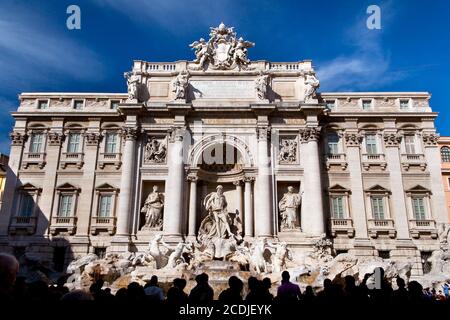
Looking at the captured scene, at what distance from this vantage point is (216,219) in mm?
24312

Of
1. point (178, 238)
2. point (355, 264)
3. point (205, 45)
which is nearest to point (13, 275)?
point (355, 264)

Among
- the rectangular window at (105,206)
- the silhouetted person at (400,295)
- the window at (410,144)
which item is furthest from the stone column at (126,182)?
the window at (410,144)

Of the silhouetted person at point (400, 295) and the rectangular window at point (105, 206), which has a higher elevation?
the rectangular window at point (105, 206)

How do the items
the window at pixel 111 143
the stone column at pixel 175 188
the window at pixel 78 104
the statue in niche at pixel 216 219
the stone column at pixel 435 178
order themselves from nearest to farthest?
the statue in niche at pixel 216 219 → the stone column at pixel 175 188 → the stone column at pixel 435 178 → the window at pixel 111 143 → the window at pixel 78 104

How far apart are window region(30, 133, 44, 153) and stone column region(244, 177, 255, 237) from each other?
15.5 meters

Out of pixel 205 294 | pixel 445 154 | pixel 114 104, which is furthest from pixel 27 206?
pixel 445 154

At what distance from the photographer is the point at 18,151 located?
27.6 meters

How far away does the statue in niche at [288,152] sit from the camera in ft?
87.2

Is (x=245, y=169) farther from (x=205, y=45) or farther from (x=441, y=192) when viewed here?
(x=441, y=192)

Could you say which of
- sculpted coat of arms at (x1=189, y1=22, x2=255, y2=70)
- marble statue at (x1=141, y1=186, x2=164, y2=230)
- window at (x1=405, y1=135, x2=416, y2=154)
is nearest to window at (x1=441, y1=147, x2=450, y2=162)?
window at (x1=405, y1=135, x2=416, y2=154)

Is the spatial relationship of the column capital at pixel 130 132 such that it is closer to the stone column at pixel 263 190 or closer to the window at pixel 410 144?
the stone column at pixel 263 190

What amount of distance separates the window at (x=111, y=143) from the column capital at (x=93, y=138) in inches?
22.7
